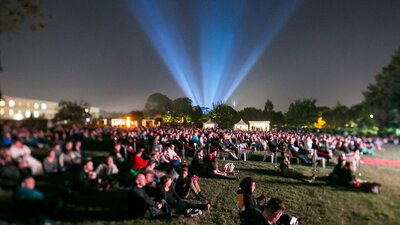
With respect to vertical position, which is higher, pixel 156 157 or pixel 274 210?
pixel 156 157

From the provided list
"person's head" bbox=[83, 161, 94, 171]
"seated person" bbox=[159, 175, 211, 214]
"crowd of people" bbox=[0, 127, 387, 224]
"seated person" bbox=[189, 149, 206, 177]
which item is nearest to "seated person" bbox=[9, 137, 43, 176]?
"crowd of people" bbox=[0, 127, 387, 224]

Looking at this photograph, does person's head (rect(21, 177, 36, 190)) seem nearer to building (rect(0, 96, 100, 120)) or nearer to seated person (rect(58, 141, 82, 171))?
seated person (rect(58, 141, 82, 171))

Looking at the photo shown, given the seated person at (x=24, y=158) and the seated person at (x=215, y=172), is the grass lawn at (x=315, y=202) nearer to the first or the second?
the seated person at (x=215, y=172)

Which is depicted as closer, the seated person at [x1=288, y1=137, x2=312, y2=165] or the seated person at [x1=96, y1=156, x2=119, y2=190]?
the seated person at [x1=96, y1=156, x2=119, y2=190]

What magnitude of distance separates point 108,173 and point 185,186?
19.8 ft

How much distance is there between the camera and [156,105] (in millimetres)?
9914

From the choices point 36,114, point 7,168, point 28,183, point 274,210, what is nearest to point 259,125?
point 274,210

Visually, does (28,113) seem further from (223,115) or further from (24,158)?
(223,115)

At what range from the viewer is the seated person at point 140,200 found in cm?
802

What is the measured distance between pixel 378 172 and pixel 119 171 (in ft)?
21.3

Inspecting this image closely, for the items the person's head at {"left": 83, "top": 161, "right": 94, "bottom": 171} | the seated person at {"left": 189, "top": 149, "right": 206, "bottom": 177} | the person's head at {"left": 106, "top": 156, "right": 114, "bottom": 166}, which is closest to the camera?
the person's head at {"left": 83, "top": 161, "right": 94, "bottom": 171}

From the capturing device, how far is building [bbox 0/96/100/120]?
5477mm

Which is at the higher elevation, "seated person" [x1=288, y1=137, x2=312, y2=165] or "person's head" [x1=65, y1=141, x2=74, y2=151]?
"person's head" [x1=65, y1=141, x2=74, y2=151]

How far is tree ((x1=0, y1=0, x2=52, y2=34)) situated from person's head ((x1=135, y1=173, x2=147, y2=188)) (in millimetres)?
4038
